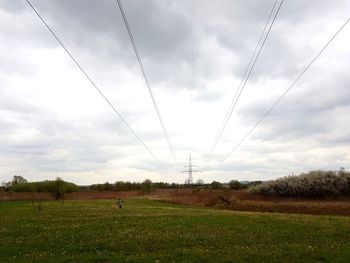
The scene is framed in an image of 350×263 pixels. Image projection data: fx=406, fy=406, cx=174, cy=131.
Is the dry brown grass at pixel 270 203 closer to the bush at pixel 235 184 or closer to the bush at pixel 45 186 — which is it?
the bush at pixel 45 186

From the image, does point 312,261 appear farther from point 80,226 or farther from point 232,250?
point 80,226

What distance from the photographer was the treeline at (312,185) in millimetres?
76312

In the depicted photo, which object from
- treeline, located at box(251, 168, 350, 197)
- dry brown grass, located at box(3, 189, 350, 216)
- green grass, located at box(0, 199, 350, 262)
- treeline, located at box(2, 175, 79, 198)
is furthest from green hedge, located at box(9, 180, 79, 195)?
green grass, located at box(0, 199, 350, 262)

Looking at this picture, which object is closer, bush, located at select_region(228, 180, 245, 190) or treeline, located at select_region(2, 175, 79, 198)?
treeline, located at select_region(2, 175, 79, 198)

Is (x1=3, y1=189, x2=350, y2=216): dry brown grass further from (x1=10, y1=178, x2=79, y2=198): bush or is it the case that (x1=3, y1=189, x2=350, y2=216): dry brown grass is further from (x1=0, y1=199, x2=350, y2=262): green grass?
(x1=0, y1=199, x2=350, y2=262): green grass

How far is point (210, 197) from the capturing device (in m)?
81.8

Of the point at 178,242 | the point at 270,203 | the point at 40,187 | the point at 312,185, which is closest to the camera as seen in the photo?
the point at 178,242

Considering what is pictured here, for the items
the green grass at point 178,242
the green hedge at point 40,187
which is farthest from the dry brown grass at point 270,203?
the green grass at point 178,242

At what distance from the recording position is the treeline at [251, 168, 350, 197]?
250ft

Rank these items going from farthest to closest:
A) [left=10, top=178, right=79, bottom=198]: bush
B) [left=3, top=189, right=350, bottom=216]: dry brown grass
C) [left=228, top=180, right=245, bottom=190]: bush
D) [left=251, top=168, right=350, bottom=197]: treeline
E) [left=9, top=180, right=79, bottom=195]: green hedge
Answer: [left=9, top=180, right=79, bottom=195]: green hedge → [left=228, top=180, right=245, bottom=190]: bush → [left=10, top=178, right=79, bottom=198]: bush → [left=251, top=168, right=350, bottom=197]: treeline → [left=3, top=189, right=350, bottom=216]: dry brown grass

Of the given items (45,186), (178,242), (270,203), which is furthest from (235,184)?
(178,242)

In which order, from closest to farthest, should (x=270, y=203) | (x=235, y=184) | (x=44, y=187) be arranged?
(x=270, y=203)
(x=235, y=184)
(x=44, y=187)

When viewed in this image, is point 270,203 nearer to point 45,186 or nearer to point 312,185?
point 312,185

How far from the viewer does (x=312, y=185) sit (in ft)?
258
